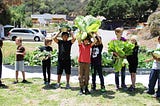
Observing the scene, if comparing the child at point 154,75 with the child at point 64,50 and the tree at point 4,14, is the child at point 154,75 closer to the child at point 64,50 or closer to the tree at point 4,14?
the child at point 64,50

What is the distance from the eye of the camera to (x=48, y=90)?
9867mm

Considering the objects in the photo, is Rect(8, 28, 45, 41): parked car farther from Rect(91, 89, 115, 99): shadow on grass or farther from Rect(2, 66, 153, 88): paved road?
Rect(91, 89, 115, 99): shadow on grass

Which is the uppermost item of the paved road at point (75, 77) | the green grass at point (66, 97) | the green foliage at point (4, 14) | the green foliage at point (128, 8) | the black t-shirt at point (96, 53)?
the green foliage at point (128, 8)

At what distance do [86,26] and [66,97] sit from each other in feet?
5.84

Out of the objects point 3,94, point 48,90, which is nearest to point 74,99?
point 48,90

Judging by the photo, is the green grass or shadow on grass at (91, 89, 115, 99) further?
shadow on grass at (91, 89, 115, 99)

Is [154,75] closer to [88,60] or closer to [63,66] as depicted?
[88,60]

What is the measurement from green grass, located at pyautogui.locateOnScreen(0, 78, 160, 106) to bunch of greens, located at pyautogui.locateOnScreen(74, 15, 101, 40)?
4.79ft

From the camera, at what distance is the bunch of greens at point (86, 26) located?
9.30m

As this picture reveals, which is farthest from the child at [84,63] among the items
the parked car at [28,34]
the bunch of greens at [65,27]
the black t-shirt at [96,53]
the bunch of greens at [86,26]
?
Answer: the parked car at [28,34]

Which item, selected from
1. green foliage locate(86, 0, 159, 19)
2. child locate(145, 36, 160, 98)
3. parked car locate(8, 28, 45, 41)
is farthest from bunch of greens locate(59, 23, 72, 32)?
green foliage locate(86, 0, 159, 19)

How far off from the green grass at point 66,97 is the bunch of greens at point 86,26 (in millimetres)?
1460

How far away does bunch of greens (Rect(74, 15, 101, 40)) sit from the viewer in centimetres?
930

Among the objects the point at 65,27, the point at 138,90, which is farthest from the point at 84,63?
the point at 138,90
